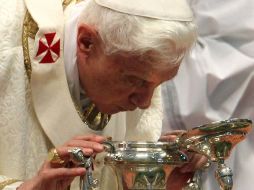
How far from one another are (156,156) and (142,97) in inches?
11.3

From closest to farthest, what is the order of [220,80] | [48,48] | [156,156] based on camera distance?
[156,156] < [48,48] < [220,80]

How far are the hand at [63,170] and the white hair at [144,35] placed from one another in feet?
0.73

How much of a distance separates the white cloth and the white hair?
2.39 feet

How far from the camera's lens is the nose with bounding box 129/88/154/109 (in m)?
1.41

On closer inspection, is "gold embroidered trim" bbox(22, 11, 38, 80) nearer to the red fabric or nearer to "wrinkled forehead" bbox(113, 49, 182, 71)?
the red fabric

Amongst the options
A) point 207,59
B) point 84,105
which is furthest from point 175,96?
point 84,105

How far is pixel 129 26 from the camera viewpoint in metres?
1.34

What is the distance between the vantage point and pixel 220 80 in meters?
2.08

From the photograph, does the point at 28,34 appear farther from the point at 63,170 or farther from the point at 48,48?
the point at 63,170

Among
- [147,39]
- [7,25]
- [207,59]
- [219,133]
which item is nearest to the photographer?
[219,133]

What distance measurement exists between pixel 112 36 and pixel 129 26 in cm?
4

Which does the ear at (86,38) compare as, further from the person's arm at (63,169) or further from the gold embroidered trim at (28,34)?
the person's arm at (63,169)

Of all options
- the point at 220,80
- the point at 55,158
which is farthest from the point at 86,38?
the point at 220,80

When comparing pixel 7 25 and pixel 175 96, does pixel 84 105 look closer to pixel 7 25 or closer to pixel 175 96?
pixel 7 25
